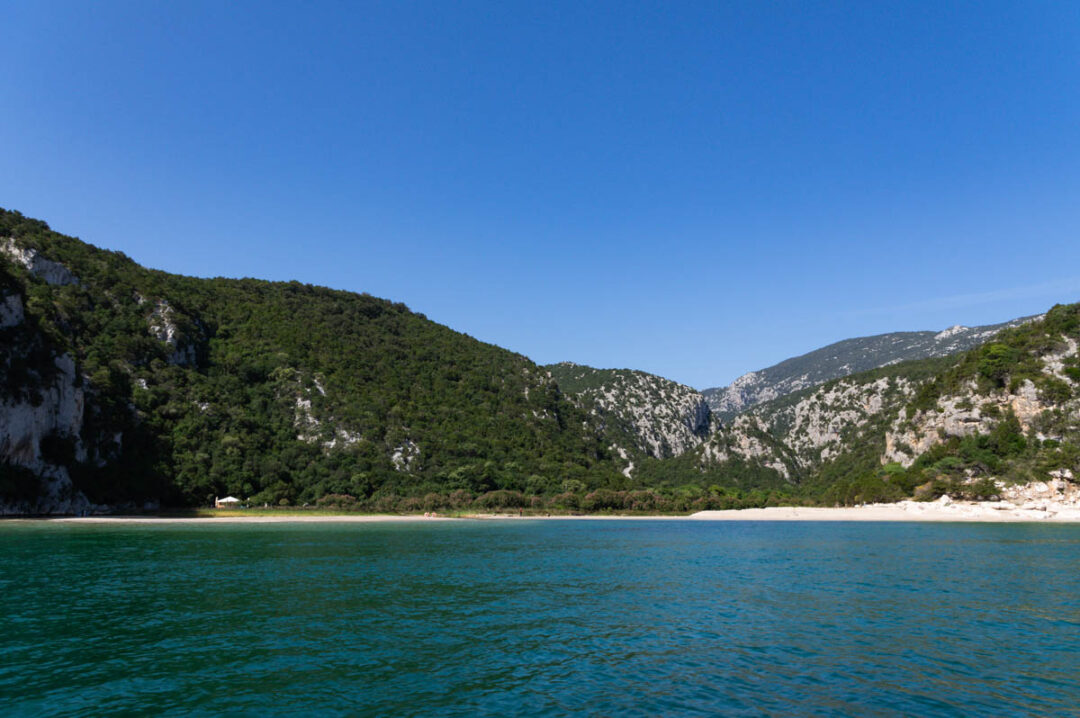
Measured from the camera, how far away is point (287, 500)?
102m

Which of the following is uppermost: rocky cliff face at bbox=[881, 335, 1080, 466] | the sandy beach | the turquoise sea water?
rocky cliff face at bbox=[881, 335, 1080, 466]

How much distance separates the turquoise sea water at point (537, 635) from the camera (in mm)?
13922

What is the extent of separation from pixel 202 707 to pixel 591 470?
127870 mm

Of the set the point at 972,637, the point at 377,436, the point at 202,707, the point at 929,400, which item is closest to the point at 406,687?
the point at 202,707

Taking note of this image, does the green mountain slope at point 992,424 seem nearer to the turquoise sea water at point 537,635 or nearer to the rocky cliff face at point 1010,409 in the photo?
the rocky cliff face at point 1010,409

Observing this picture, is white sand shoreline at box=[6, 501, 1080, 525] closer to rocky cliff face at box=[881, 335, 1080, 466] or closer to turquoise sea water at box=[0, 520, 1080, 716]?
rocky cliff face at box=[881, 335, 1080, 466]

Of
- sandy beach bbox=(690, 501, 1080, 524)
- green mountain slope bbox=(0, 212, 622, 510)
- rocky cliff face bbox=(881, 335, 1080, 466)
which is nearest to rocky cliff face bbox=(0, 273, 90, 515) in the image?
green mountain slope bbox=(0, 212, 622, 510)

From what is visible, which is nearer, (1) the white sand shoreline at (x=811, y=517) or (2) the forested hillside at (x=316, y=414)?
(1) the white sand shoreline at (x=811, y=517)

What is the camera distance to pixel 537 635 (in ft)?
65.8

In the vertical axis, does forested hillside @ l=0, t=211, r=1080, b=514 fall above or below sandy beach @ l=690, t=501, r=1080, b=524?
above

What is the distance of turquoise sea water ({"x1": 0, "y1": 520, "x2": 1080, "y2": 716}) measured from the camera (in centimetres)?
1392

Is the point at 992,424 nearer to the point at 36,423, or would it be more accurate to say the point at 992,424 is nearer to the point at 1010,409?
the point at 1010,409

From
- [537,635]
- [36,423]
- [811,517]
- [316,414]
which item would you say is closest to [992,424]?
[811,517]

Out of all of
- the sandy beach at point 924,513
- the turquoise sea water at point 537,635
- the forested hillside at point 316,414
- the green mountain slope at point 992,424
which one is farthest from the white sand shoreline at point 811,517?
the turquoise sea water at point 537,635
